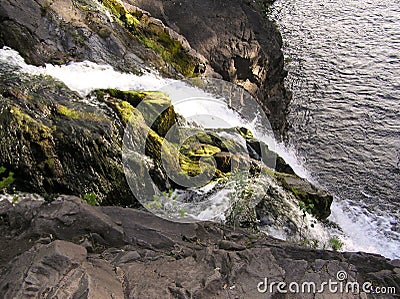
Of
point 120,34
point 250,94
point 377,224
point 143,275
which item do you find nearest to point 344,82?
point 250,94

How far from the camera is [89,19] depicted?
9.72 metres

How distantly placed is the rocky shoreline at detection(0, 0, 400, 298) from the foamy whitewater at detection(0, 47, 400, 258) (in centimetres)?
32

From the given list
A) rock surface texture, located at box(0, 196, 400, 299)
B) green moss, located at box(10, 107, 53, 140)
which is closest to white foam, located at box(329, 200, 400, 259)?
rock surface texture, located at box(0, 196, 400, 299)

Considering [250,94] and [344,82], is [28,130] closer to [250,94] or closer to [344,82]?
[250,94]

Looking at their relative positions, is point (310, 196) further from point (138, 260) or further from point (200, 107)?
point (138, 260)

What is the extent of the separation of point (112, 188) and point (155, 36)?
6287mm

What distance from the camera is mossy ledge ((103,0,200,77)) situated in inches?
427

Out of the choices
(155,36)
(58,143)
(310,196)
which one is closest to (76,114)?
(58,143)

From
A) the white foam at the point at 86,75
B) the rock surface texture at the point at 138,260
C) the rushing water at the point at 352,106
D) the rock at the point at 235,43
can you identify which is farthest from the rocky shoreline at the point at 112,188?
the rushing water at the point at 352,106

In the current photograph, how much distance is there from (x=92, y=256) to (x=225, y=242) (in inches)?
62.9

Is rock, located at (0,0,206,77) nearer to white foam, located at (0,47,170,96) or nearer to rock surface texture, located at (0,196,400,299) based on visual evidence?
white foam, located at (0,47,170,96)

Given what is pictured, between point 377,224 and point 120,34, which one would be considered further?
point 120,34

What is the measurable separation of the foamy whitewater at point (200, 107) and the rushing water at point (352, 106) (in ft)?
0.17

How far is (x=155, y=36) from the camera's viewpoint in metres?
11.3
